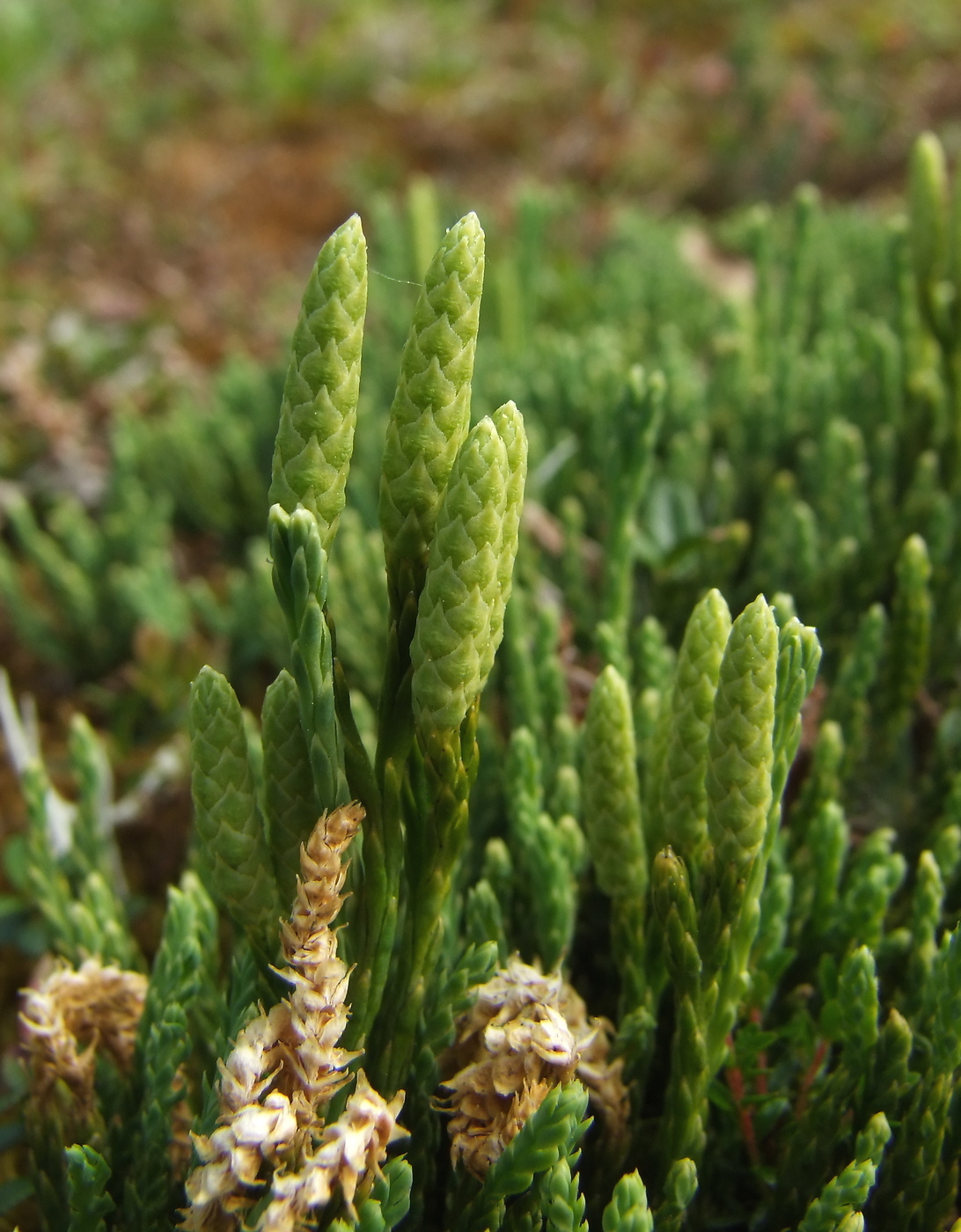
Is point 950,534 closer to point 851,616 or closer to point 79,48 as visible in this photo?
point 851,616

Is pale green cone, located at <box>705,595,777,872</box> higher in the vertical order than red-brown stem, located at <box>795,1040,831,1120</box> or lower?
higher

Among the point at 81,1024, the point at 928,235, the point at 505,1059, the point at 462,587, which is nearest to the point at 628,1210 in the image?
the point at 505,1059

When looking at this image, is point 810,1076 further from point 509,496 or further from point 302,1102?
point 509,496

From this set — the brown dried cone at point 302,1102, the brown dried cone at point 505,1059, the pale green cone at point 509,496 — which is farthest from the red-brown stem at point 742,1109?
the pale green cone at point 509,496

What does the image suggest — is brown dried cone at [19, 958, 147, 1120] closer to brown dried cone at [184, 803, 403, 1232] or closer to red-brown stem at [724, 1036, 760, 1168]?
brown dried cone at [184, 803, 403, 1232]

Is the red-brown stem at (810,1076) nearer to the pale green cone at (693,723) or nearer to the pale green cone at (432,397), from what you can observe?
the pale green cone at (693,723)

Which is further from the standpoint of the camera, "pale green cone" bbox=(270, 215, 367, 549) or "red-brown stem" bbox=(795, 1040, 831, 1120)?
"red-brown stem" bbox=(795, 1040, 831, 1120)

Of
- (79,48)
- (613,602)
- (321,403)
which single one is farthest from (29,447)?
(79,48)

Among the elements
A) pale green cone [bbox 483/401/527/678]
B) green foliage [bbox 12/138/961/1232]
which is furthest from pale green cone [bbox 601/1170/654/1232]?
pale green cone [bbox 483/401/527/678]
